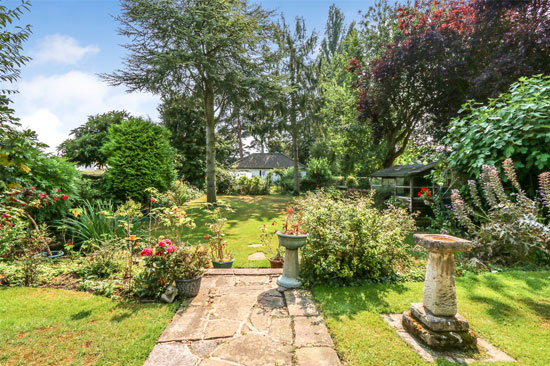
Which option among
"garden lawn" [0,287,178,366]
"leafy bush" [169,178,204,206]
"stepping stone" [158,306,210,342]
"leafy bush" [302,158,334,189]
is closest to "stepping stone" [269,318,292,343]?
"stepping stone" [158,306,210,342]

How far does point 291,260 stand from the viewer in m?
3.80

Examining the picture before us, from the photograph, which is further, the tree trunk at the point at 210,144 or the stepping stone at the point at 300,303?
the tree trunk at the point at 210,144

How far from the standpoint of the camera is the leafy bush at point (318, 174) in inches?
763

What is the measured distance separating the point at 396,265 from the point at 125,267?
4579mm

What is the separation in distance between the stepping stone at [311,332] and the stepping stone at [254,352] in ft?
0.59

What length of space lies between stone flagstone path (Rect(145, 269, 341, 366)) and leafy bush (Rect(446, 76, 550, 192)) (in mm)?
5305

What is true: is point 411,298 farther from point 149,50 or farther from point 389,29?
point 389,29

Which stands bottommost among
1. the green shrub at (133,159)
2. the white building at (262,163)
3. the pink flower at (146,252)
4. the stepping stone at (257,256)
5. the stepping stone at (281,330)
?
the stepping stone at (281,330)

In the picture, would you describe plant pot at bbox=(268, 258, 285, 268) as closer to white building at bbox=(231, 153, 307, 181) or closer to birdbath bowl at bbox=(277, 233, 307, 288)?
birdbath bowl at bbox=(277, 233, 307, 288)

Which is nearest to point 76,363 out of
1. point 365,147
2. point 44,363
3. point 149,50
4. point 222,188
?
point 44,363

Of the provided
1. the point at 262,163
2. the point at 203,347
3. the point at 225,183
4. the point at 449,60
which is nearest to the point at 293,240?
the point at 203,347

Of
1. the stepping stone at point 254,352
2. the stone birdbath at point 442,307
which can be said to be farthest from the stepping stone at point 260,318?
the stone birdbath at point 442,307

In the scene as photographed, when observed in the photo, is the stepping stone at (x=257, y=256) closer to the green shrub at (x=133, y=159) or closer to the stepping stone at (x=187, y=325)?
the stepping stone at (x=187, y=325)

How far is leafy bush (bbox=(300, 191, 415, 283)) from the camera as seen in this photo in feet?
12.7
